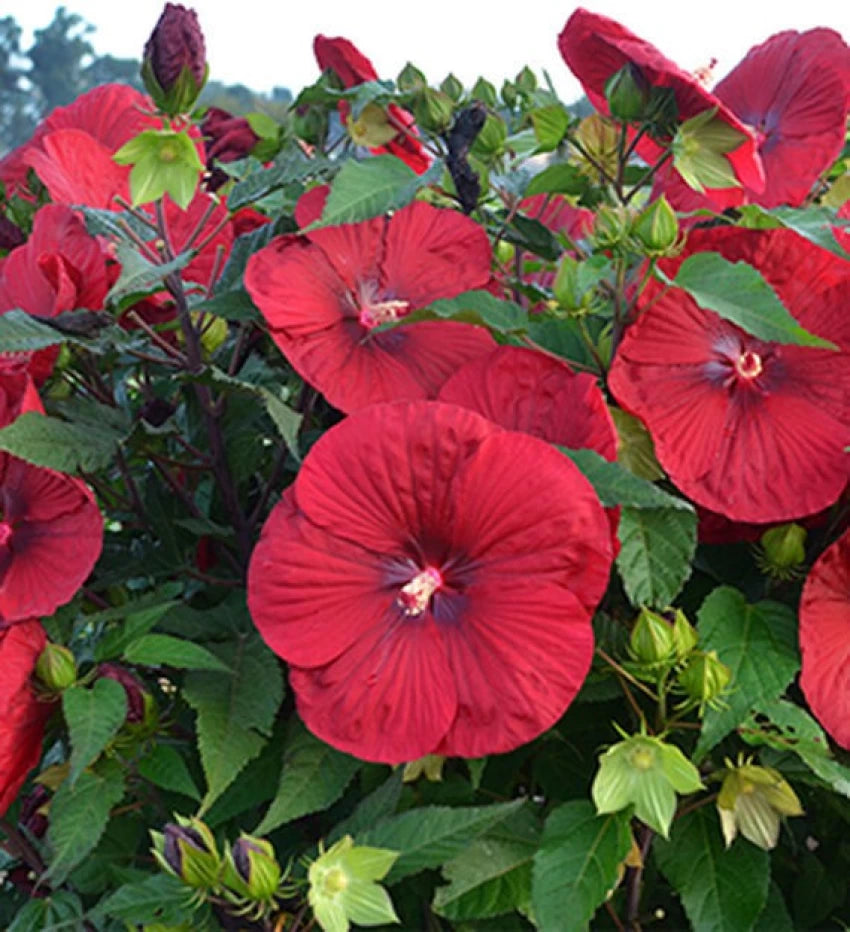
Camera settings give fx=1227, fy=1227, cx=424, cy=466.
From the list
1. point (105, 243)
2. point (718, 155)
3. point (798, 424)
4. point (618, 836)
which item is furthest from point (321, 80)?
point (618, 836)

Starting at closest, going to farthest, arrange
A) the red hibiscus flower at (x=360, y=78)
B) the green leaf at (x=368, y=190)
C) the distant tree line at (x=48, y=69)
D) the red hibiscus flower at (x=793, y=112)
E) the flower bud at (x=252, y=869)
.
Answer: the flower bud at (x=252, y=869) < the green leaf at (x=368, y=190) < the red hibiscus flower at (x=793, y=112) < the red hibiscus flower at (x=360, y=78) < the distant tree line at (x=48, y=69)

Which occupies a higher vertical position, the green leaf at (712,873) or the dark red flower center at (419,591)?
the dark red flower center at (419,591)

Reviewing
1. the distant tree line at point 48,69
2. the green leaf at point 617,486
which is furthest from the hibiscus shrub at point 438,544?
the distant tree line at point 48,69

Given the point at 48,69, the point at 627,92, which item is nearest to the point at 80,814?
the point at 627,92

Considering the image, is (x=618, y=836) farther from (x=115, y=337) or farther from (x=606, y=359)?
(x=115, y=337)

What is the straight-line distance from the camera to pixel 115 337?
697mm

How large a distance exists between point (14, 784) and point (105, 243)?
34 centimetres

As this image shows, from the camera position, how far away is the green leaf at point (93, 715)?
627mm

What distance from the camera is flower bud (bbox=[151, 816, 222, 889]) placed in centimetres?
60

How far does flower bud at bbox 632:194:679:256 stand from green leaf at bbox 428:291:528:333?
81mm

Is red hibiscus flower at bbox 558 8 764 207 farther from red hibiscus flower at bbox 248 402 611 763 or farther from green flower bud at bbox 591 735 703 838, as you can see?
green flower bud at bbox 591 735 703 838

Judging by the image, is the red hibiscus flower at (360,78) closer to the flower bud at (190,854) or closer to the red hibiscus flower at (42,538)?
the red hibiscus flower at (42,538)

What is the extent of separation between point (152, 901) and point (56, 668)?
13cm

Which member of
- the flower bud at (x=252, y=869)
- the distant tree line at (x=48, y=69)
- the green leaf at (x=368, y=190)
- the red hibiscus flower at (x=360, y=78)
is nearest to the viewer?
the flower bud at (x=252, y=869)
